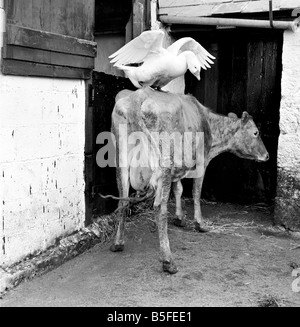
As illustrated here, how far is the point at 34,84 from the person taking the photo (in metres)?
4.09

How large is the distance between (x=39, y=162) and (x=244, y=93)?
12.1ft

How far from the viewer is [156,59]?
4.44 metres

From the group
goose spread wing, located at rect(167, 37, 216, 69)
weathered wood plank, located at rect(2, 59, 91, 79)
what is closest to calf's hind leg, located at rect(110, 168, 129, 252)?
weathered wood plank, located at rect(2, 59, 91, 79)

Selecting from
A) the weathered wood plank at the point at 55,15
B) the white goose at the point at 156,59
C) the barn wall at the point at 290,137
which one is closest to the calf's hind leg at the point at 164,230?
the white goose at the point at 156,59

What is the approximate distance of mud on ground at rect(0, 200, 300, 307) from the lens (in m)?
3.75

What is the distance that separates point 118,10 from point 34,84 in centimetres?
286

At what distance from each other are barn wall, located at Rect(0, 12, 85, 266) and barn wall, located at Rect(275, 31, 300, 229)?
2.45 m

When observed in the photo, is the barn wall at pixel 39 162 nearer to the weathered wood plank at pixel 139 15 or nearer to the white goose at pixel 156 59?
the white goose at pixel 156 59

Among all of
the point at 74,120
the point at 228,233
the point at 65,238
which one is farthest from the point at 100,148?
the point at 228,233

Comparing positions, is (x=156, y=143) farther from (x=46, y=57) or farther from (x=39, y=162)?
(x=46, y=57)

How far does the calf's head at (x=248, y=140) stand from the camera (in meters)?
5.68

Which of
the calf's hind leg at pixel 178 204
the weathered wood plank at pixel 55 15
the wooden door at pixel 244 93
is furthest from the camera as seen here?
the wooden door at pixel 244 93

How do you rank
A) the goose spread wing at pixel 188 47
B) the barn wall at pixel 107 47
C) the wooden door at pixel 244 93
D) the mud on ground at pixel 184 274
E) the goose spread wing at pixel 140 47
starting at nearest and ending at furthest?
the mud on ground at pixel 184 274 < the goose spread wing at pixel 140 47 < the goose spread wing at pixel 188 47 < the wooden door at pixel 244 93 < the barn wall at pixel 107 47

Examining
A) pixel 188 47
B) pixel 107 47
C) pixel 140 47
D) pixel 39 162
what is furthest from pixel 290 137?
pixel 107 47
